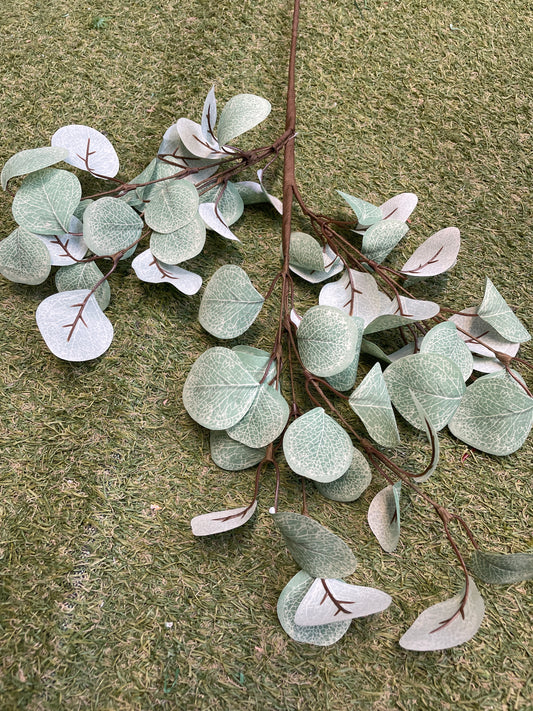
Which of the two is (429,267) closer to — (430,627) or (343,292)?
(343,292)

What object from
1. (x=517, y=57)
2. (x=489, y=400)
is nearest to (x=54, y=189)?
(x=489, y=400)

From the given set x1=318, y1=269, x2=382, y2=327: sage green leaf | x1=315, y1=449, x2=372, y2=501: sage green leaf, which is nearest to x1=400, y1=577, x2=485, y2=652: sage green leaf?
x1=315, y1=449, x2=372, y2=501: sage green leaf

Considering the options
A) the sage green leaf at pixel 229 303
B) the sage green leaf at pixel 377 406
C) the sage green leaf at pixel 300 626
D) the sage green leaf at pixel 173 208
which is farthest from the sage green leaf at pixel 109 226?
the sage green leaf at pixel 300 626

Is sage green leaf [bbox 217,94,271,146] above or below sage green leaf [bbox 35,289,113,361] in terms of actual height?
above

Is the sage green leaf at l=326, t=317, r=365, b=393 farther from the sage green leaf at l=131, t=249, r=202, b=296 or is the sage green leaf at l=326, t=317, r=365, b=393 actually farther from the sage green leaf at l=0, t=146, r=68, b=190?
the sage green leaf at l=0, t=146, r=68, b=190

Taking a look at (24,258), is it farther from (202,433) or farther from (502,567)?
(502,567)
